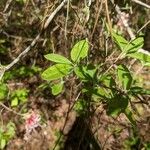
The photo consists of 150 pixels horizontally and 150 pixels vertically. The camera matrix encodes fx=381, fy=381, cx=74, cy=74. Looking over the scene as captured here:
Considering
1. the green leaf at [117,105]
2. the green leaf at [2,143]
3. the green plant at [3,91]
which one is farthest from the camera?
the green plant at [3,91]

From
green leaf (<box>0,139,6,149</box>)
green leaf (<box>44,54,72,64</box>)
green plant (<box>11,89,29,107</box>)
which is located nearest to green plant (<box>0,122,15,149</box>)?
green leaf (<box>0,139,6,149</box>)

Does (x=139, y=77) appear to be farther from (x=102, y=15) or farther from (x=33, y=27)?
(x=102, y=15)

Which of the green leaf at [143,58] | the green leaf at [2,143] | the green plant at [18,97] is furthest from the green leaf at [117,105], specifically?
the green plant at [18,97]

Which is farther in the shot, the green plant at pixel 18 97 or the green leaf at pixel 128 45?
the green plant at pixel 18 97

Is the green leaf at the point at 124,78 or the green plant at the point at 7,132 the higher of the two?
the green leaf at the point at 124,78

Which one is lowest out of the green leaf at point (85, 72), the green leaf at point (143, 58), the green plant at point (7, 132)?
the green plant at point (7, 132)

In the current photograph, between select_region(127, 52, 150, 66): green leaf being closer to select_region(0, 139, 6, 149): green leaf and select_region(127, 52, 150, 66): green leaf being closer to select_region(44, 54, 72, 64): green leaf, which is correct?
select_region(44, 54, 72, 64): green leaf

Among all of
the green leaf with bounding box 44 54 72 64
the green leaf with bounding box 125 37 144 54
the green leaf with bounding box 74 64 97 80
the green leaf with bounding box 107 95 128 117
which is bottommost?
the green leaf with bounding box 107 95 128 117

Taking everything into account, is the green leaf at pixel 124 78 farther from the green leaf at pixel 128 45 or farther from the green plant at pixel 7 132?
the green plant at pixel 7 132
